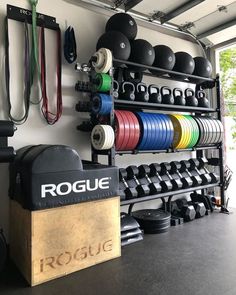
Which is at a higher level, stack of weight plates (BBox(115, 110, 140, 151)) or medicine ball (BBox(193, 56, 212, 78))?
medicine ball (BBox(193, 56, 212, 78))

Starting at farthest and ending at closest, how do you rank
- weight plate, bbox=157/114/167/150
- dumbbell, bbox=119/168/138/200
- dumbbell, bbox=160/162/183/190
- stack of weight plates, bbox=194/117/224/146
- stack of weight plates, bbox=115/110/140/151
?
1. stack of weight plates, bbox=194/117/224/146
2. dumbbell, bbox=160/162/183/190
3. weight plate, bbox=157/114/167/150
4. dumbbell, bbox=119/168/138/200
5. stack of weight plates, bbox=115/110/140/151

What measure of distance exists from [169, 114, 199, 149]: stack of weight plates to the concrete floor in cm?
104

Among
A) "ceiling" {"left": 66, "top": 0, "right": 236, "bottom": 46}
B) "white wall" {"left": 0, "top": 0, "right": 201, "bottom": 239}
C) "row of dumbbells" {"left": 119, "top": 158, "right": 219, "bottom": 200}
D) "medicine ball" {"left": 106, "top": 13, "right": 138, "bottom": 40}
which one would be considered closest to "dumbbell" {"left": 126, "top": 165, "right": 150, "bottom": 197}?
"row of dumbbells" {"left": 119, "top": 158, "right": 219, "bottom": 200}

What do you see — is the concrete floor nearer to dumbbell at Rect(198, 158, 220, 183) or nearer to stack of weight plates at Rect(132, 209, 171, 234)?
stack of weight plates at Rect(132, 209, 171, 234)

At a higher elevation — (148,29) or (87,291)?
(148,29)

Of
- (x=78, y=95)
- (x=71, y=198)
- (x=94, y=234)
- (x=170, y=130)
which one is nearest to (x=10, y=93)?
(x=78, y=95)

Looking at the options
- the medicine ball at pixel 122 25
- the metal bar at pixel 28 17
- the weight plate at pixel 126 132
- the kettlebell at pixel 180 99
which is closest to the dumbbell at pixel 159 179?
the weight plate at pixel 126 132

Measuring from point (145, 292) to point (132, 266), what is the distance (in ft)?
1.12

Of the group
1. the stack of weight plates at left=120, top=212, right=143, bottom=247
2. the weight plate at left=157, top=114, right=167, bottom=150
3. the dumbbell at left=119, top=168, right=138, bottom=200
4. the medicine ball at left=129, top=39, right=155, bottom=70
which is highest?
the medicine ball at left=129, top=39, right=155, bottom=70

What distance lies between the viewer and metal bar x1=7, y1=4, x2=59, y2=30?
227cm

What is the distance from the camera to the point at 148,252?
2.13 meters

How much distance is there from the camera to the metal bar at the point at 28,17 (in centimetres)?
227

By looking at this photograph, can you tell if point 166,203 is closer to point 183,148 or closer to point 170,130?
point 183,148

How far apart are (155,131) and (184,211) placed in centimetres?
104
